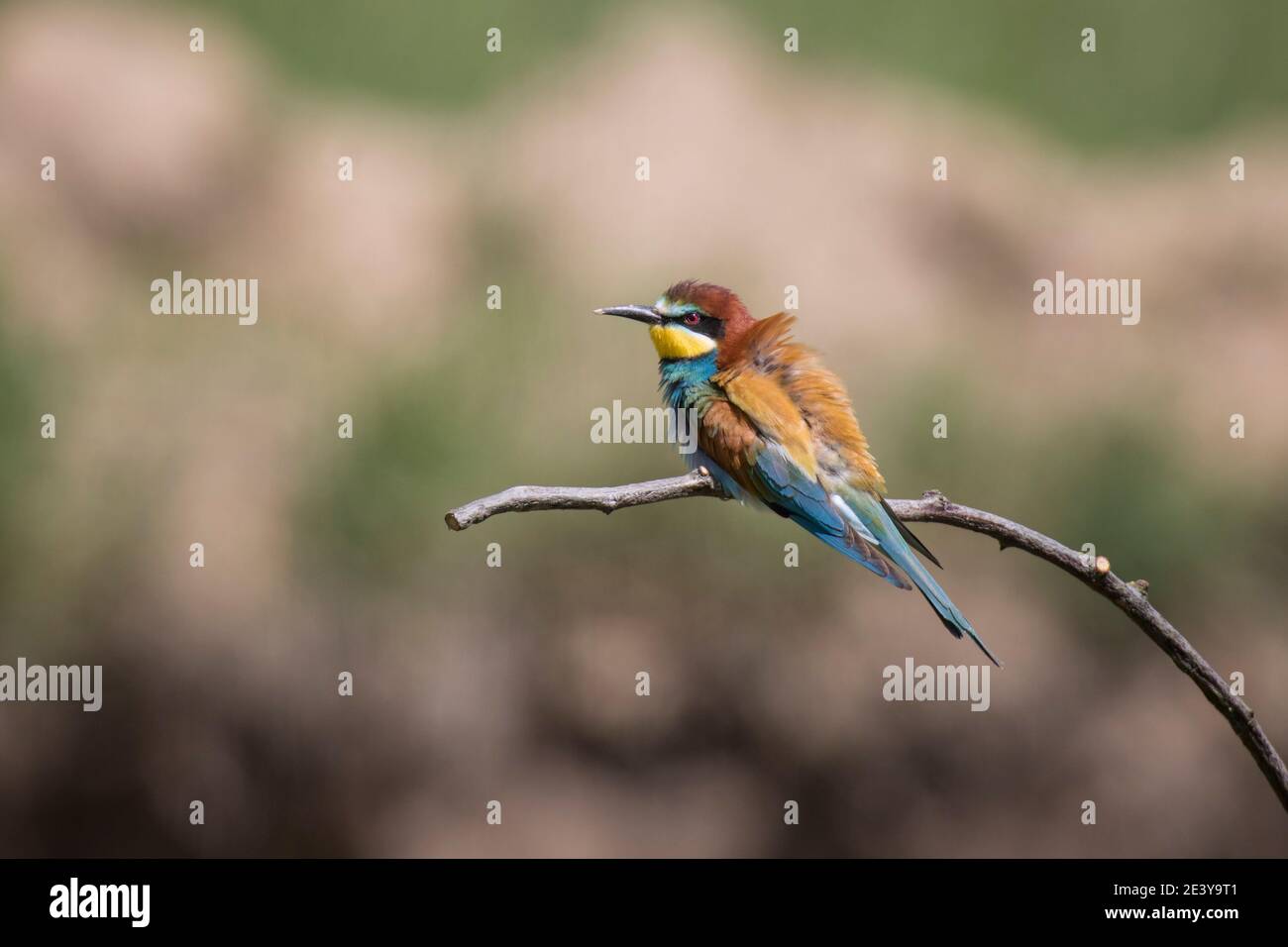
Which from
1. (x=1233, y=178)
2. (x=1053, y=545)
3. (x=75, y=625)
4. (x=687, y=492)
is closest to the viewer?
(x=1053, y=545)

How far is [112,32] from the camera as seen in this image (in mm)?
3580

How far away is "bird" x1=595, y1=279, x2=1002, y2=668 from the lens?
7.28ft

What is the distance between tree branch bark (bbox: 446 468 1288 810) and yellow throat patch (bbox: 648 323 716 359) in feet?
1.99

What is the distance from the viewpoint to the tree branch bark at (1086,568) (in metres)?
1.76

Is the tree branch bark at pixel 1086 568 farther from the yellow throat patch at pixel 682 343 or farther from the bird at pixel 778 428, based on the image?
the yellow throat patch at pixel 682 343

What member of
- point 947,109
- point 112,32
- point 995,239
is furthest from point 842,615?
point 112,32

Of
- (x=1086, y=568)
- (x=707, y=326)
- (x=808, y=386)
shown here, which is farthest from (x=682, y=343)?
(x=1086, y=568)

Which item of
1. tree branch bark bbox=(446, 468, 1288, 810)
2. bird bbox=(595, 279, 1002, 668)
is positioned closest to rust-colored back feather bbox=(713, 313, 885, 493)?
bird bbox=(595, 279, 1002, 668)

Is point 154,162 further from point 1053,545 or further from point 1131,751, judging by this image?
point 1131,751

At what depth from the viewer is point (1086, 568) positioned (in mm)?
1831

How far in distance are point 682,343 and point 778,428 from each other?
33 cm

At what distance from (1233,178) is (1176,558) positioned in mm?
1095

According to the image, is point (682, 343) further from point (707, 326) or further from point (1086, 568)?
point (1086, 568)

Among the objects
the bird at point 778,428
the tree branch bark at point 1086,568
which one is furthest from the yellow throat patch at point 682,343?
the tree branch bark at point 1086,568
